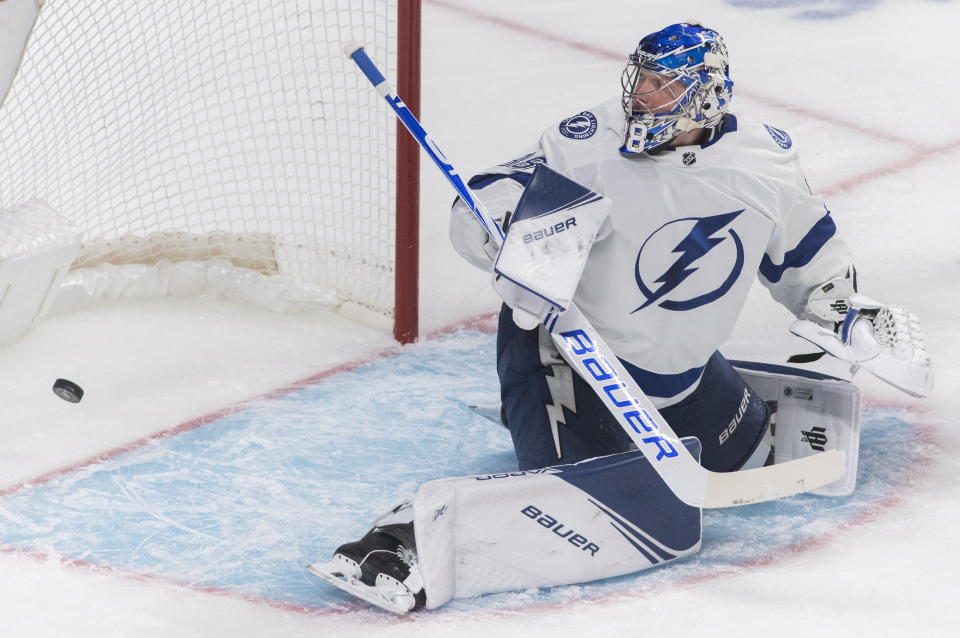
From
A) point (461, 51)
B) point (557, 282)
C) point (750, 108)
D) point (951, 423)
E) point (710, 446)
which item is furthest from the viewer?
point (461, 51)

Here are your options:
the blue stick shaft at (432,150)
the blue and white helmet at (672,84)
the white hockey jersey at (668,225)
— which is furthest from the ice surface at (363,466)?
the blue and white helmet at (672,84)

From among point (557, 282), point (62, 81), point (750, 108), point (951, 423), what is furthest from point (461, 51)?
point (557, 282)

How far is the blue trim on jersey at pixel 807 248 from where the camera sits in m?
2.79

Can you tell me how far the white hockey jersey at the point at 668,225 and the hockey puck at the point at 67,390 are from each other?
909 mm

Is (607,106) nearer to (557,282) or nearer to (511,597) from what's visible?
(557,282)

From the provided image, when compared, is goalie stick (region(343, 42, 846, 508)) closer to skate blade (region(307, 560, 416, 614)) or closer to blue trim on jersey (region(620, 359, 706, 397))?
blue trim on jersey (region(620, 359, 706, 397))

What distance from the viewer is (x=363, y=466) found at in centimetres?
300

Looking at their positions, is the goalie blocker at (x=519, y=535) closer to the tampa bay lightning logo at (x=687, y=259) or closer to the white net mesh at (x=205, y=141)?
the tampa bay lightning logo at (x=687, y=259)

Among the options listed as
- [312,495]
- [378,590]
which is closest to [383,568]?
[378,590]

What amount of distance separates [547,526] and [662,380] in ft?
1.25

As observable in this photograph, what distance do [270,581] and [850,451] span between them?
1104 millimetres

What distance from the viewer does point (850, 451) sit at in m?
2.87

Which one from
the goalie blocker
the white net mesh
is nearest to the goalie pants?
the goalie blocker

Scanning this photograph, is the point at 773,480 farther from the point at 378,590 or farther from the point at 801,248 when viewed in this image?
the point at 378,590
